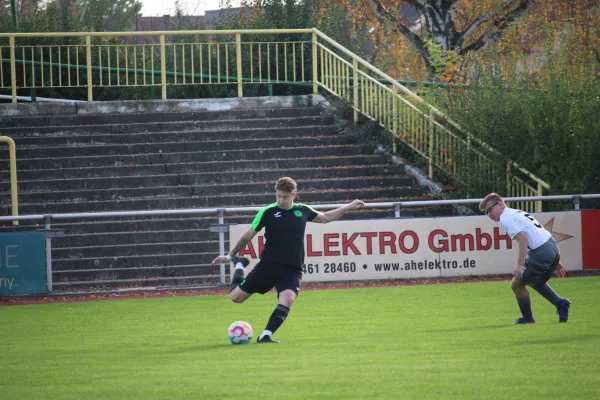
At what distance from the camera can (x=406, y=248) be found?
57.7 feet

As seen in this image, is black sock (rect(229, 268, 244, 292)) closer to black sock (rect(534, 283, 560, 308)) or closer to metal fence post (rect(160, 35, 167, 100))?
black sock (rect(534, 283, 560, 308))

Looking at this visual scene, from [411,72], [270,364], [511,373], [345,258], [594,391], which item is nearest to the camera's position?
[594,391]

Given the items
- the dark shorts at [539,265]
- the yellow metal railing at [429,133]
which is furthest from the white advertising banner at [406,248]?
the dark shorts at [539,265]

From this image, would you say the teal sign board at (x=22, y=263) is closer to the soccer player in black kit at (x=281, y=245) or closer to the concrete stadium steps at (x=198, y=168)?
the concrete stadium steps at (x=198, y=168)

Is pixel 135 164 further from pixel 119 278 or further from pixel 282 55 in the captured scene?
pixel 282 55

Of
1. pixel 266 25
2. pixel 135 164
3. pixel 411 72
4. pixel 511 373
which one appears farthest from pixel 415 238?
pixel 411 72

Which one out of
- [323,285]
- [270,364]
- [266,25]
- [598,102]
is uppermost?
[266,25]

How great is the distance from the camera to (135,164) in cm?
2167

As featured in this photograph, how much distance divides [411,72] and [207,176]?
22.0 m

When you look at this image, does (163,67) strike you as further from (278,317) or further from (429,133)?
(278,317)

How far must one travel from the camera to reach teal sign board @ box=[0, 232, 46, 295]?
16469mm

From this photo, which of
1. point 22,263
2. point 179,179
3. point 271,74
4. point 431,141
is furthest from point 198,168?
point 22,263

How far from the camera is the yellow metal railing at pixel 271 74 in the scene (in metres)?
20.6

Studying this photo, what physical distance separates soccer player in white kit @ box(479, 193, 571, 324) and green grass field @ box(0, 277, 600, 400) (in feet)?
0.90
